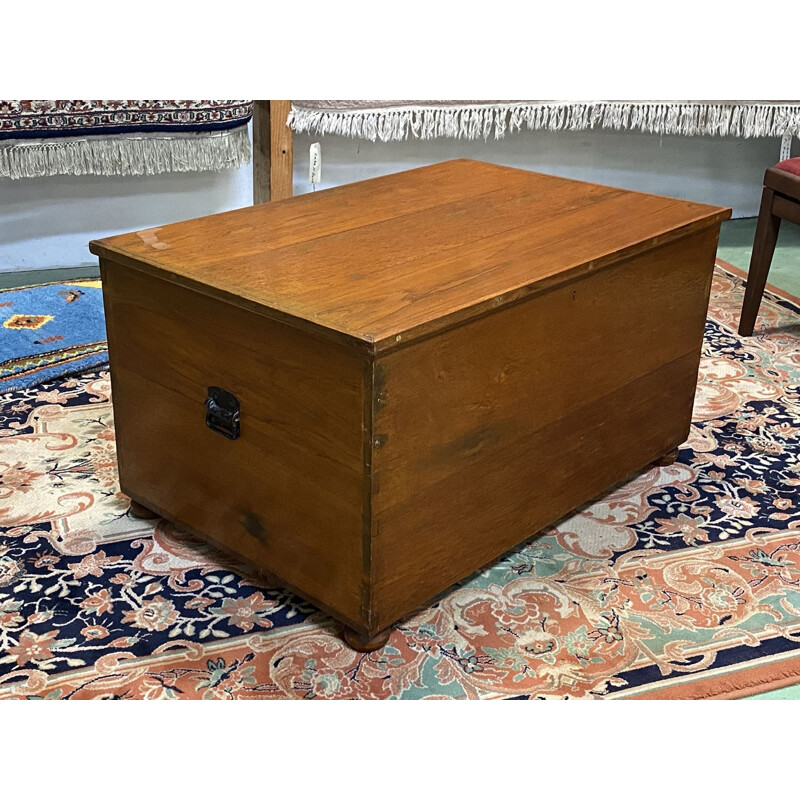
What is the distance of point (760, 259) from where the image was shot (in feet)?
7.72

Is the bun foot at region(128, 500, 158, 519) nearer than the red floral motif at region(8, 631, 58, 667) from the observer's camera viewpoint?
No

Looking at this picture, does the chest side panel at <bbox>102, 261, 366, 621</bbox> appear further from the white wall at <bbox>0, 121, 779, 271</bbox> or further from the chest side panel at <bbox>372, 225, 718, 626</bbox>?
the white wall at <bbox>0, 121, 779, 271</bbox>

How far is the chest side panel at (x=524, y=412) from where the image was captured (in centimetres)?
123

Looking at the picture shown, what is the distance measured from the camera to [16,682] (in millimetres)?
1241

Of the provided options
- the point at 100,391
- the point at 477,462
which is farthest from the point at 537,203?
the point at 100,391

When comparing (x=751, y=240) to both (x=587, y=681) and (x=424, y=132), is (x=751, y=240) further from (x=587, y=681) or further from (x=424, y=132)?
(x=587, y=681)

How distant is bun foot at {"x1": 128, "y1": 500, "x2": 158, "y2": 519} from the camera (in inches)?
62.5

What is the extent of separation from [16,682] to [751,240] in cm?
252

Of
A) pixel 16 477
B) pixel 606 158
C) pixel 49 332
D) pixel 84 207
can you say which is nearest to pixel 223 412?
pixel 16 477

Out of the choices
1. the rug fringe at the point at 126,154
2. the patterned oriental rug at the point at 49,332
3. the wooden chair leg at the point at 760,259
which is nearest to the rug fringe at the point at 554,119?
the rug fringe at the point at 126,154

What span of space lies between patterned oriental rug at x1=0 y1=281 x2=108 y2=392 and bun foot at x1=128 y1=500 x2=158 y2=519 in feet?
1.91

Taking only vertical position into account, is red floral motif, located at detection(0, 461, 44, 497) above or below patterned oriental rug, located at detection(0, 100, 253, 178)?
below

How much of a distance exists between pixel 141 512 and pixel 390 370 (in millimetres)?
618

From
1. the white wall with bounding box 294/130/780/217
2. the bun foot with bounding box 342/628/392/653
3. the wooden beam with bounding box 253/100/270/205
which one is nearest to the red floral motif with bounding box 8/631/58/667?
the bun foot with bounding box 342/628/392/653
